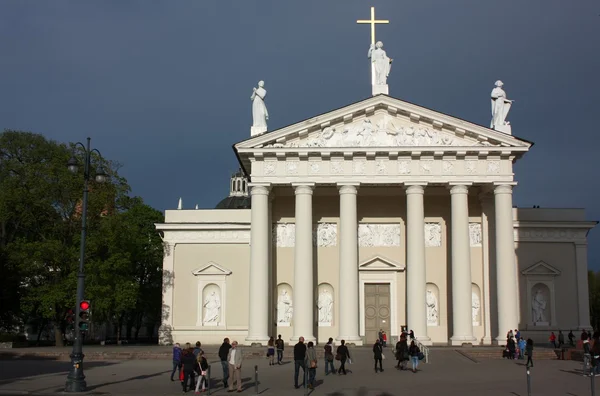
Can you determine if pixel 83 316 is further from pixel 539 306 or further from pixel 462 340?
pixel 539 306

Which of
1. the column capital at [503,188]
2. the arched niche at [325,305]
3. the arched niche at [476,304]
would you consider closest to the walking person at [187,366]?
the arched niche at [325,305]

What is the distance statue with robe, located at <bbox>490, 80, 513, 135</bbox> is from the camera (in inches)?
1505

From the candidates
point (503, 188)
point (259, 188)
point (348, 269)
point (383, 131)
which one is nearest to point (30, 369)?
point (259, 188)

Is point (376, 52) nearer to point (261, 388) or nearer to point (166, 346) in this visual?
point (166, 346)

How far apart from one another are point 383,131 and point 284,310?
37.9 feet

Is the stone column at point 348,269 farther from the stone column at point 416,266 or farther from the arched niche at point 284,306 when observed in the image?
the arched niche at point 284,306

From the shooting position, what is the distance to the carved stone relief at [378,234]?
40500mm

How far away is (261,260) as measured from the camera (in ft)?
120

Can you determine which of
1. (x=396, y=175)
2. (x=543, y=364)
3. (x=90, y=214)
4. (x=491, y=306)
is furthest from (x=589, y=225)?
(x=90, y=214)

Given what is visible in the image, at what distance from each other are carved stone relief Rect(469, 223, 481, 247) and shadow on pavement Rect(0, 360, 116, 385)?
821 inches

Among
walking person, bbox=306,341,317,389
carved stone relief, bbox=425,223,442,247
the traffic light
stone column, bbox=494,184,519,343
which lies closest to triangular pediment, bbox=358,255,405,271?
carved stone relief, bbox=425,223,442,247

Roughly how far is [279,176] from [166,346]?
12277 mm

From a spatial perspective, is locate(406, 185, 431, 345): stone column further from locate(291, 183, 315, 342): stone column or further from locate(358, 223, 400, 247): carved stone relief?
locate(291, 183, 315, 342): stone column

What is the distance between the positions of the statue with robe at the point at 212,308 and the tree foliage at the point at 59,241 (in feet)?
15.3
